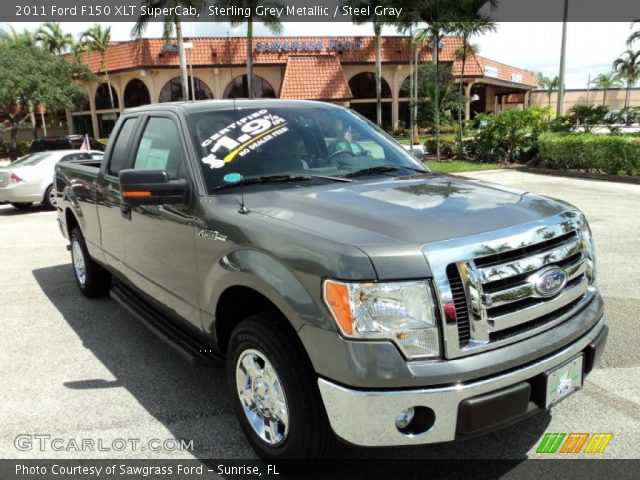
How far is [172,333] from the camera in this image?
11.8 feet

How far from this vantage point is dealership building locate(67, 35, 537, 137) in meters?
32.9

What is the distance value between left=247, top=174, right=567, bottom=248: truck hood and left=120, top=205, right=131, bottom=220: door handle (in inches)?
56.6

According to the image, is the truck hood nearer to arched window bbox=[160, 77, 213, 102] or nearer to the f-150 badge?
the f-150 badge

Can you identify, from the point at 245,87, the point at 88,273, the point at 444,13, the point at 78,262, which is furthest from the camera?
the point at 245,87

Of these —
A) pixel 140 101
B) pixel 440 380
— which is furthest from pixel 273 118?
pixel 140 101

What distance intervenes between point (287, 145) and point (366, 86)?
36608mm

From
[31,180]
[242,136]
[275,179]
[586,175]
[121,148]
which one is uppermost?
[242,136]

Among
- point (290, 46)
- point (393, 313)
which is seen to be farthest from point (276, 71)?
point (393, 313)

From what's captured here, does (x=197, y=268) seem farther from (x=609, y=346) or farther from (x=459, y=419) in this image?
(x=609, y=346)

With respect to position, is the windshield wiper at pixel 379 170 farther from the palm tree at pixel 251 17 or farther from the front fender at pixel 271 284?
the palm tree at pixel 251 17

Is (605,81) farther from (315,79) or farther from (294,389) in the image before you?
(294,389)

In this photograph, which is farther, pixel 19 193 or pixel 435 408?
pixel 19 193

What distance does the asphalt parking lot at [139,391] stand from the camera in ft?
9.82

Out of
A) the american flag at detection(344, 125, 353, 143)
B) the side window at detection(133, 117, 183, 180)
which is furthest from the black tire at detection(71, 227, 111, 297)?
→ the american flag at detection(344, 125, 353, 143)
